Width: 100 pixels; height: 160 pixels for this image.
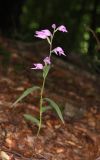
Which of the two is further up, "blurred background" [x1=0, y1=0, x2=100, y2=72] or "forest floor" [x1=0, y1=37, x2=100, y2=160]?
"blurred background" [x1=0, y1=0, x2=100, y2=72]

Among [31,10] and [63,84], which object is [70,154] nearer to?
[63,84]

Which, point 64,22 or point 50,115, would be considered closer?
point 50,115

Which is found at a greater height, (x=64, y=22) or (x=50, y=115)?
(x=64, y=22)

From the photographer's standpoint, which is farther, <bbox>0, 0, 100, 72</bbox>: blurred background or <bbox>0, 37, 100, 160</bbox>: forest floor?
<bbox>0, 0, 100, 72</bbox>: blurred background

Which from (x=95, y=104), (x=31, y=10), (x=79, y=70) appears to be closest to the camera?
(x=95, y=104)

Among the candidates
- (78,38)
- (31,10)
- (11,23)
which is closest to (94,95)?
(11,23)
